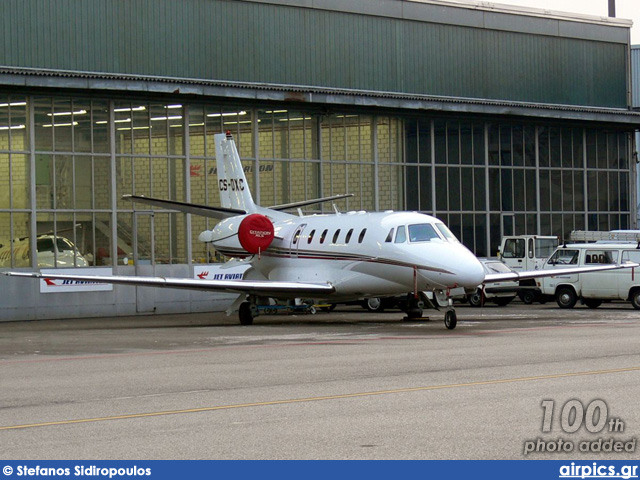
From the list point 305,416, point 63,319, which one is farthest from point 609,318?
point 305,416

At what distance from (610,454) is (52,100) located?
101 ft

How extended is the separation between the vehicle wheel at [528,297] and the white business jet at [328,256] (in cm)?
855


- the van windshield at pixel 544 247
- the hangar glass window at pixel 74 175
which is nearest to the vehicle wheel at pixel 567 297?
the van windshield at pixel 544 247

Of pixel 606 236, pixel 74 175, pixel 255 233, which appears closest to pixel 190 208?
pixel 255 233

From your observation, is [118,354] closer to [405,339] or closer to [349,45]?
[405,339]

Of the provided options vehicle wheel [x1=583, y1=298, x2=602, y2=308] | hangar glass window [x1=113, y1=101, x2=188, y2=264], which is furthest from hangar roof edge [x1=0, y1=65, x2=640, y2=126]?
vehicle wheel [x1=583, y1=298, x2=602, y2=308]

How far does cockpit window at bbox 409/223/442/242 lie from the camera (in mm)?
27359

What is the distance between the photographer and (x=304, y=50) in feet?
138

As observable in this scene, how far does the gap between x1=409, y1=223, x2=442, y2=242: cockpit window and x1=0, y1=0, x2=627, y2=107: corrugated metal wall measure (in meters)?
14.3

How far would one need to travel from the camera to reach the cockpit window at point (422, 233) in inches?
1077

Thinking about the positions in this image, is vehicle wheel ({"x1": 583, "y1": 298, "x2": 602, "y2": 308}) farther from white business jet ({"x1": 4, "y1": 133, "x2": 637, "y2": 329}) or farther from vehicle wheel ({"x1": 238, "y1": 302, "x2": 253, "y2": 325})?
vehicle wheel ({"x1": 238, "y1": 302, "x2": 253, "y2": 325})

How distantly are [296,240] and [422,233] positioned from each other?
215 inches

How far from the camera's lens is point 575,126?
165ft

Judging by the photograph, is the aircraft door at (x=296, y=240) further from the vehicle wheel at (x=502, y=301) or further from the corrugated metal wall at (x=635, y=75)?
the corrugated metal wall at (x=635, y=75)
